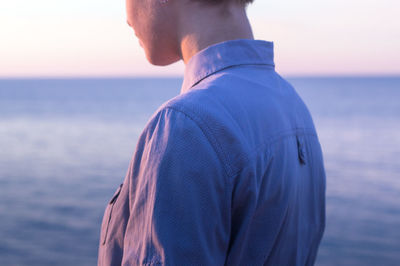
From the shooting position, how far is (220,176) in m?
0.91

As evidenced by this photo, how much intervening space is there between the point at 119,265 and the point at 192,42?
0.58 meters

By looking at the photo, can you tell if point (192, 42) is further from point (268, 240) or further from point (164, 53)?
point (268, 240)

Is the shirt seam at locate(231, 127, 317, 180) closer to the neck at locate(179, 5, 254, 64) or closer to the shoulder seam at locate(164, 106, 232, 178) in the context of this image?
the shoulder seam at locate(164, 106, 232, 178)

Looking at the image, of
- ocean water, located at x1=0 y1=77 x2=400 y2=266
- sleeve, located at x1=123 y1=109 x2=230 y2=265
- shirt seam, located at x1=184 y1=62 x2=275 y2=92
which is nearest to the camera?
sleeve, located at x1=123 y1=109 x2=230 y2=265

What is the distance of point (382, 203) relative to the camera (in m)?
11.6

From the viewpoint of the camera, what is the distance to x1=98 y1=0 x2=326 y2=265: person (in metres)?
0.90

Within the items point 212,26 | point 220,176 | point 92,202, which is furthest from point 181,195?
point 92,202

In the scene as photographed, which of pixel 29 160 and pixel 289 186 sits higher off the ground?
pixel 289 186

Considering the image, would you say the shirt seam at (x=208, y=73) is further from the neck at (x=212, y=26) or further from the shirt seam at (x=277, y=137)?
the shirt seam at (x=277, y=137)

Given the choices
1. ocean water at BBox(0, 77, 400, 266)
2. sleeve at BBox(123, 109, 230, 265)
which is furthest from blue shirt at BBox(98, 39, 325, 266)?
ocean water at BBox(0, 77, 400, 266)

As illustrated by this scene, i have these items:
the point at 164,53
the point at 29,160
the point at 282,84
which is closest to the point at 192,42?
the point at 164,53

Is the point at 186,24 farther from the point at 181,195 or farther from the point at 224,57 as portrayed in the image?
the point at 181,195

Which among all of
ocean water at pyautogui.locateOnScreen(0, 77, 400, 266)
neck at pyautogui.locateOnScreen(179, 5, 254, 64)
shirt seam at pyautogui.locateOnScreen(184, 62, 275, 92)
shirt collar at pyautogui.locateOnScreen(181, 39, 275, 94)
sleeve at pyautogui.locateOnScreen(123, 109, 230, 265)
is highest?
neck at pyautogui.locateOnScreen(179, 5, 254, 64)

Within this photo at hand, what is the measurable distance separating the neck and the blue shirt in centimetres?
3
